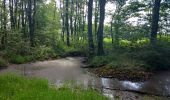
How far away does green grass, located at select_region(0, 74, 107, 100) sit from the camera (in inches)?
277

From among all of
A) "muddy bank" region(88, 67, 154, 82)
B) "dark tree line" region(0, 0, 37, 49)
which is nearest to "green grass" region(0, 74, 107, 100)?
"muddy bank" region(88, 67, 154, 82)

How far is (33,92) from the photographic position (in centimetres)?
741

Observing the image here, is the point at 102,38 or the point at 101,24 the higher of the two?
the point at 101,24

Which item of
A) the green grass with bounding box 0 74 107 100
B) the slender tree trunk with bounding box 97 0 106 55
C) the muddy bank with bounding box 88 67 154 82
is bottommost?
the muddy bank with bounding box 88 67 154 82

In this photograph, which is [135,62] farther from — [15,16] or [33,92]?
[15,16]

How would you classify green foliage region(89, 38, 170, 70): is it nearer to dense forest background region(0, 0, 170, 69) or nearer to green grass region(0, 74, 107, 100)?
dense forest background region(0, 0, 170, 69)

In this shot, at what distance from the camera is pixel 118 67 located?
13.8 meters

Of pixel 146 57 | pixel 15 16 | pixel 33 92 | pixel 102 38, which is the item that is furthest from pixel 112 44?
pixel 33 92

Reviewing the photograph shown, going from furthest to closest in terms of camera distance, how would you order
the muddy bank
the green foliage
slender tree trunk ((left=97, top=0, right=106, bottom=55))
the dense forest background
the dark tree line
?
the dark tree line, slender tree trunk ((left=97, top=0, right=106, bottom=55)), the dense forest background, the green foliage, the muddy bank

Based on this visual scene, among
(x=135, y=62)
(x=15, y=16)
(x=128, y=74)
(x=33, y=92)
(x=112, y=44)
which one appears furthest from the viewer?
(x=15, y=16)

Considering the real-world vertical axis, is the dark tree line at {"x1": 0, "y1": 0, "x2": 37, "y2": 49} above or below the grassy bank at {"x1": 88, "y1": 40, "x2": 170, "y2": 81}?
above

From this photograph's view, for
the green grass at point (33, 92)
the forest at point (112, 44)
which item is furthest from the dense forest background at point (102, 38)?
the green grass at point (33, 92)

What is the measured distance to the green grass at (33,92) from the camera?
7.02 m

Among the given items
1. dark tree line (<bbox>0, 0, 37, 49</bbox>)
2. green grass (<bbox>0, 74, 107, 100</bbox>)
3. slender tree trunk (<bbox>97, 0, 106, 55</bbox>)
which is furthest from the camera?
dark tree line (<bbox>0, 0, 37, 49</bbox>)
